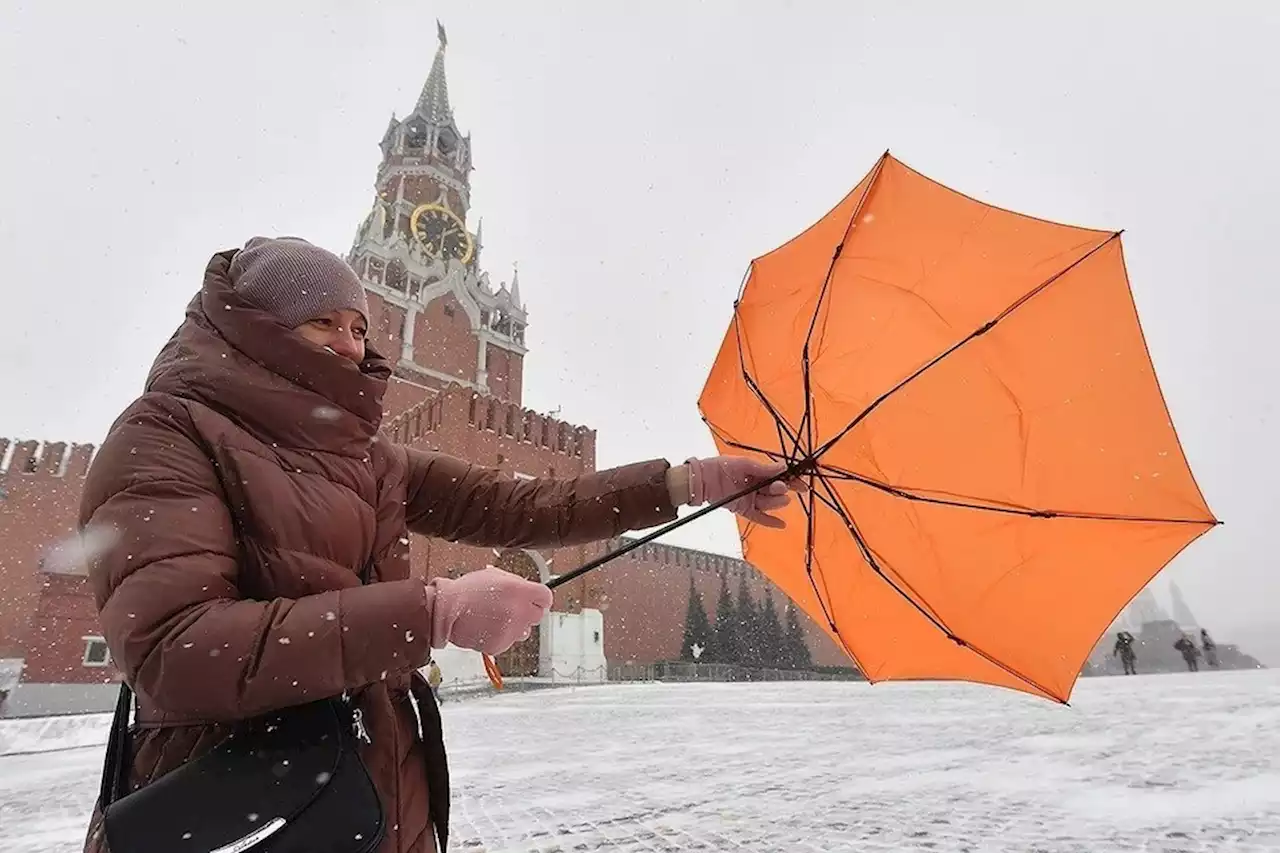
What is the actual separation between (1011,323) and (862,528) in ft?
2.35

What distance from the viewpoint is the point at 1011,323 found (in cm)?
189

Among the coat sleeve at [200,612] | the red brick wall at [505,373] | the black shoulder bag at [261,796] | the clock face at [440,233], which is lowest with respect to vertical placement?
the black shoulder bag at [261,796]

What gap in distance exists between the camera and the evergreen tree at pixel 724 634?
3084cm

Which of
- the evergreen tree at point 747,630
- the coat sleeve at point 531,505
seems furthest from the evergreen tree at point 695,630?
the coat sleeve at point 531,505

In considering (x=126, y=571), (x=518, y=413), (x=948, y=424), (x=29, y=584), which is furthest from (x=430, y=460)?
(x=29, y=584)

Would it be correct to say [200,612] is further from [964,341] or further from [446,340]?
[446,340]

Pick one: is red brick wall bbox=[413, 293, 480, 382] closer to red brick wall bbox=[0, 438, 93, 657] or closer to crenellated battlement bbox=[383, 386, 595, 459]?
crenellated battlement bbox=[383, 386, 595, 459]

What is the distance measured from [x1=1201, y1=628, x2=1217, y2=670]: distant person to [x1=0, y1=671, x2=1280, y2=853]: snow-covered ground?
25.0m

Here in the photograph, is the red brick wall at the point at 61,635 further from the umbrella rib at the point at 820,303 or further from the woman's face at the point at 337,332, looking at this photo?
the umbrella rib at the point at 820,303

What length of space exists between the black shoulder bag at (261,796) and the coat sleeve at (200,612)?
0.09 meters

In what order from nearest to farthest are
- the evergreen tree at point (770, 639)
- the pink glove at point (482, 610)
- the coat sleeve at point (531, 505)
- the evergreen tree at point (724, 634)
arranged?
the pink glove at point (482, 610), the coat sleeve at point (531, 505), the evergreen tree at point (724, 634), the evergreen tree at point (770, 639)

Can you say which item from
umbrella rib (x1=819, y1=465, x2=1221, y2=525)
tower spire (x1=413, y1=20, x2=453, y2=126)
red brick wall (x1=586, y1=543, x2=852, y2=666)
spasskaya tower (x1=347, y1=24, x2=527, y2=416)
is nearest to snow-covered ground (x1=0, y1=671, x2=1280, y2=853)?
umbrella rib (x1=819, y1=465, x2=1221, y2=525)

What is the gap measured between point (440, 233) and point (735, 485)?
38675mm

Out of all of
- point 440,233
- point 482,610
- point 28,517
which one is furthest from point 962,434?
point 440,233
